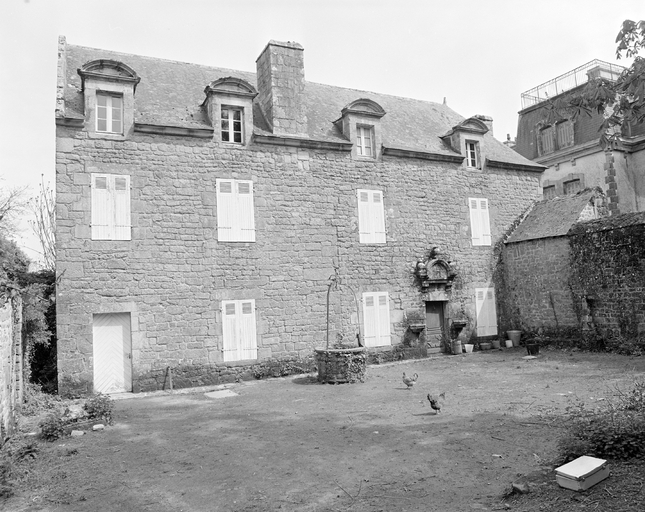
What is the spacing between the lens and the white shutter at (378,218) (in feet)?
45.4

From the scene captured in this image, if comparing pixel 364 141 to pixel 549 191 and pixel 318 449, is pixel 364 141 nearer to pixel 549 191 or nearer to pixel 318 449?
pixel 318 449

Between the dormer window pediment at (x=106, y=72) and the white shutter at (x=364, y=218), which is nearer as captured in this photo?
the dormer window pediment at (x=106, y=72)

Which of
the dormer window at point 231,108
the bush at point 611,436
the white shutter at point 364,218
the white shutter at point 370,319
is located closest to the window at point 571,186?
the white shutter at point 364,218

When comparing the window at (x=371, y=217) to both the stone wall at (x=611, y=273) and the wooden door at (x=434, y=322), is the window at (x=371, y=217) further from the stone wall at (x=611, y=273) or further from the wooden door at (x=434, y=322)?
the stone wall at (x=611, y=273)

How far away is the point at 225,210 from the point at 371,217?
13.6 feet

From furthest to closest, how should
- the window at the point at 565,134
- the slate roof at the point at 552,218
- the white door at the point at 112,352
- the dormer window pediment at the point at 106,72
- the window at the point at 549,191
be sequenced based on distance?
the window at the point at 549,191 < the window at the point at 565,134 < the slate roof at the point at 552,218 < the dormer window pediment at the point at 106,72 < the white door at the point at 112,352

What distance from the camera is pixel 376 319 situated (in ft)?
44.6

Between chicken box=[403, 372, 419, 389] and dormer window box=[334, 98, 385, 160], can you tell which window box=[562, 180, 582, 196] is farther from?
chicken box=[403, 372, 419, 389]

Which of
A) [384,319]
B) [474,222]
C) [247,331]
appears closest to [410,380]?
[384,319]

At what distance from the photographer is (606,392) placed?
795cm

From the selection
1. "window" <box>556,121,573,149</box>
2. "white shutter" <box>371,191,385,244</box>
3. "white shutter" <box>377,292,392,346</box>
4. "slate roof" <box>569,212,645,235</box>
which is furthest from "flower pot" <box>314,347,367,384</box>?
"window" <box>556,121,573,149</box>

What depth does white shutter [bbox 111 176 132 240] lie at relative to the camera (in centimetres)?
1101

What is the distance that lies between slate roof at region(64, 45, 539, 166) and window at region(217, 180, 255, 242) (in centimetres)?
156

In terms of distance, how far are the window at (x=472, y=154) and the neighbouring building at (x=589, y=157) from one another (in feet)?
10.3
